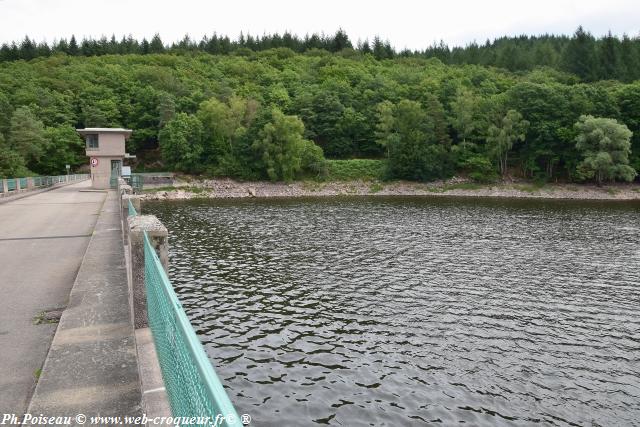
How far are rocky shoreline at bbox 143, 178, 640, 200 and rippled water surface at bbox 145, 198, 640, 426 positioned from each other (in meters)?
40.2

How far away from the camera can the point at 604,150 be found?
249 ft

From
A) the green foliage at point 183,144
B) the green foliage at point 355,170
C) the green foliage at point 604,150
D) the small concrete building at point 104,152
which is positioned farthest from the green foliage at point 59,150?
the green foliage at point 604,150

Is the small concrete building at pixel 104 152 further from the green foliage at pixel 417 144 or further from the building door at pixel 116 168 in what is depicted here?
the green foliage at pixel 417 144

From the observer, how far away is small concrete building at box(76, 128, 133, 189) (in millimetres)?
Result: 56594

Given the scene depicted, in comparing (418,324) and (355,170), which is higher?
(355,170)

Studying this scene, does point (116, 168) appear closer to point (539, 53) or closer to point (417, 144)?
point (417, 144)

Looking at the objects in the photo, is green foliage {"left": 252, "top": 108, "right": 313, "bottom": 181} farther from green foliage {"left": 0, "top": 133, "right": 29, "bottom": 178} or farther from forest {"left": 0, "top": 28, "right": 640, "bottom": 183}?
green foliage {"left": 0, "top": 133, "right": 29, "bottom": 178}

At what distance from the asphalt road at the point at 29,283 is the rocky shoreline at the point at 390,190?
4787cm

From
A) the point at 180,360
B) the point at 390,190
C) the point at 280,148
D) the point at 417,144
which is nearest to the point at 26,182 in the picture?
the point at 280,148

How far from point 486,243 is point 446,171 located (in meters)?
56.1

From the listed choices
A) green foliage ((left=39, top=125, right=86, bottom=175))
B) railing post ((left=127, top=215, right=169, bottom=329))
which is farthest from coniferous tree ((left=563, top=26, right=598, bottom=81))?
railing post ((left=127, top=215, right=169, bottom=329))

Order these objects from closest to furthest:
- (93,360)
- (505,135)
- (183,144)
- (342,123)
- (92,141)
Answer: (93,360), (92,141), (183,144), (505,135), (342,123)

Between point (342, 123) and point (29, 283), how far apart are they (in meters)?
94.6

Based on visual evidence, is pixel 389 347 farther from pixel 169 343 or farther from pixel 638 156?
pixel 638 156
